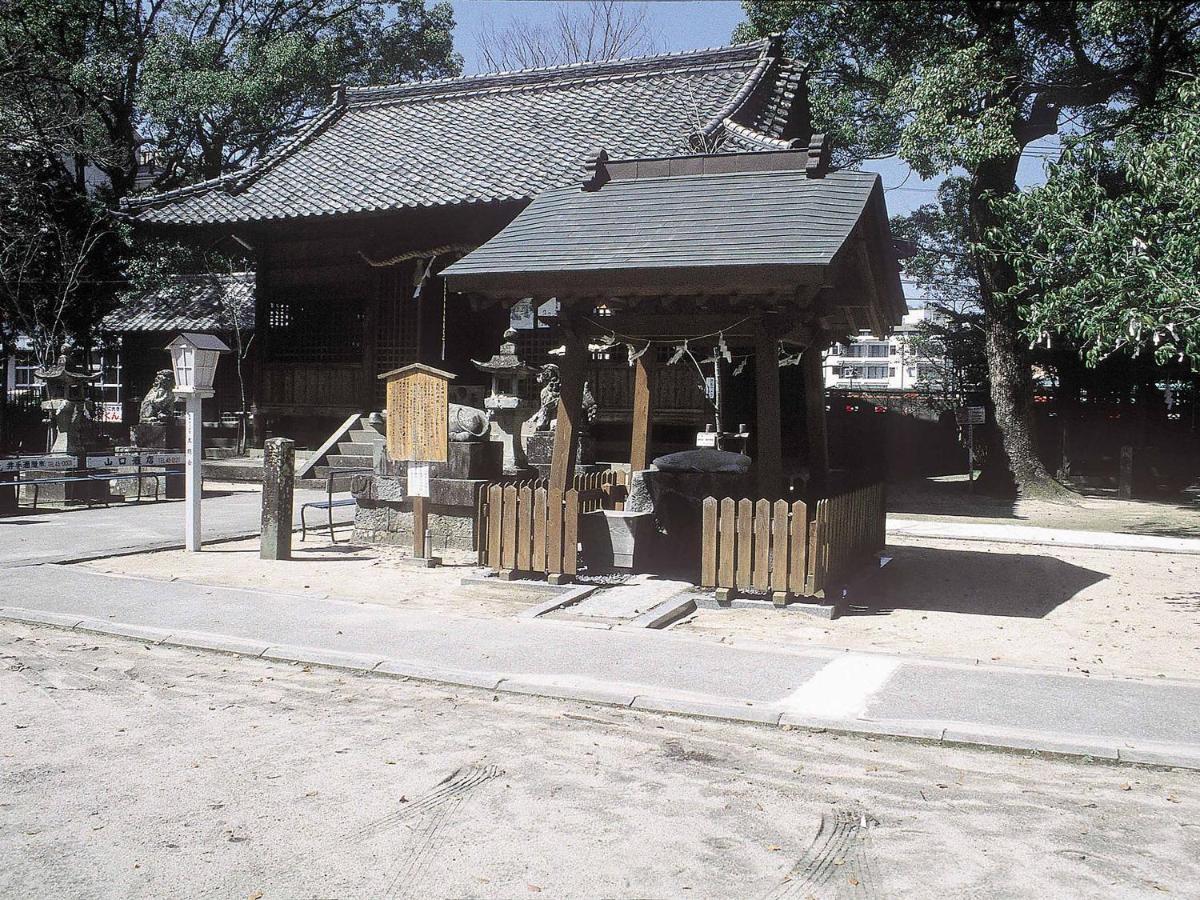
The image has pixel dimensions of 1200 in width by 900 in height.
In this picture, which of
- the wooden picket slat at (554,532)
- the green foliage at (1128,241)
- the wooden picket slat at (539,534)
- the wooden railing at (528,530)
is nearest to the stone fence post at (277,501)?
the wooden railing at (528,530)

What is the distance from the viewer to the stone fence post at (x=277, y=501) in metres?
12.0

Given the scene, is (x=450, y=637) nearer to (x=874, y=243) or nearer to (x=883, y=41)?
(x=874, y=243)

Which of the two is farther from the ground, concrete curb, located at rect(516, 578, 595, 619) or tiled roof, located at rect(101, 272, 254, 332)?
tiled roof, located at rect(101, 272, 254, 332)

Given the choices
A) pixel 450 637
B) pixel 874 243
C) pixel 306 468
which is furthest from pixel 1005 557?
pixel 306 468

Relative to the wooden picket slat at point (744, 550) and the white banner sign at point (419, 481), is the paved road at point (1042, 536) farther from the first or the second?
the white banner sign at point (419, 481)

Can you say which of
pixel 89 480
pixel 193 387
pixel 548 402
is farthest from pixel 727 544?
pixel 89 480

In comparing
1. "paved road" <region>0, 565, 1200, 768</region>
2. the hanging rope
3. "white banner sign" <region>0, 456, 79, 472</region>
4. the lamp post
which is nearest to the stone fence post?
the lamp post

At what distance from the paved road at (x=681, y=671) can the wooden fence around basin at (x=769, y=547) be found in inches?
58.8

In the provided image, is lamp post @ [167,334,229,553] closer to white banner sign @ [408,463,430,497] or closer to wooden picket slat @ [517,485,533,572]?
white banner sign @ [408,463,430,497]

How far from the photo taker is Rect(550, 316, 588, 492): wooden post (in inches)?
412

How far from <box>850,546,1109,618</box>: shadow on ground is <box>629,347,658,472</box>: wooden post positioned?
2936mm

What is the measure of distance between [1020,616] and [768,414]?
2.91 m

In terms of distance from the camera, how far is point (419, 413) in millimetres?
12219

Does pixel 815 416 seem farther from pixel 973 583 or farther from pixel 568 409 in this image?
pixel 568 409
